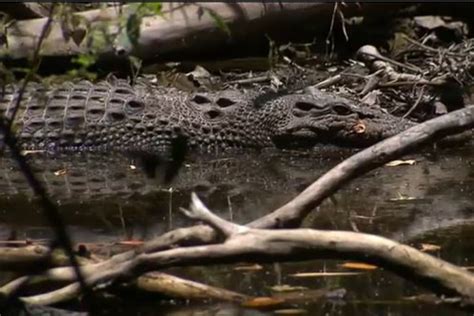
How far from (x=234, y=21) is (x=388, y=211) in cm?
310

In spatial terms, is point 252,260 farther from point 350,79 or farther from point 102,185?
point 350,79

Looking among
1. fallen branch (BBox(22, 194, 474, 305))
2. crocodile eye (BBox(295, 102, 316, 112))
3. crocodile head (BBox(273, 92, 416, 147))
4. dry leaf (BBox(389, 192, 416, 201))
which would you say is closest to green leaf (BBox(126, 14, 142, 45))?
fallen branch (BBox(22, 194, 474, 305))

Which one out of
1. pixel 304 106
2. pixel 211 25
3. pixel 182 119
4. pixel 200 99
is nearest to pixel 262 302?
pixel 304 106

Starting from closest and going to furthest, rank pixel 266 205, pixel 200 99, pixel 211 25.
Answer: pixel 266 205 < pixel 200 99 < pixel 211 25

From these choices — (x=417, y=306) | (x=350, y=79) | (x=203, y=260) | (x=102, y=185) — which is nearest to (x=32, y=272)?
(x=203, y=260)

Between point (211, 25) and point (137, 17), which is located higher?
point (211, 25)

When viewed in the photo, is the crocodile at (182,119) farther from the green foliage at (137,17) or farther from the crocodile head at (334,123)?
the green foliage at (137,17)

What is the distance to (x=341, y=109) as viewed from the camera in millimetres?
6605

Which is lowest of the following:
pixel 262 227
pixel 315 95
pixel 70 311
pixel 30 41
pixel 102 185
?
pixel 70 311

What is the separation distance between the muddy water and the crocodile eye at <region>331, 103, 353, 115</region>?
0.24m

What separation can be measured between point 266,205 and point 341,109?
1789mm

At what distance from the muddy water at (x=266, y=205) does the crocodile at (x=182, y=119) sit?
172mm

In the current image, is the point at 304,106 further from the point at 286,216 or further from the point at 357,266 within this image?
the point at 286,216

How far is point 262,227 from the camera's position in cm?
333
